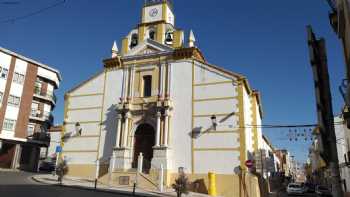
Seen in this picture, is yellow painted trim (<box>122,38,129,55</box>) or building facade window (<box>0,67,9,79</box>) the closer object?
yellow painted trim (<box>122,38,129,55</box>)

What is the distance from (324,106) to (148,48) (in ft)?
73.5

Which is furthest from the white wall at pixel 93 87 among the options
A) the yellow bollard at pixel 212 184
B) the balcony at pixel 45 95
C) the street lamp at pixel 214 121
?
the balcony at pixel 45 95

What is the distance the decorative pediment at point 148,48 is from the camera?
2472 centimetres

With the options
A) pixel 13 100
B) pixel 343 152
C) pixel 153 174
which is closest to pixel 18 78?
pixel 13 100

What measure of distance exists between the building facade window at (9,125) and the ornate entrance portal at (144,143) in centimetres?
1846

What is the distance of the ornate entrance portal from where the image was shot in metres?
23.0

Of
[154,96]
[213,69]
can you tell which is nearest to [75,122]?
[154,96]

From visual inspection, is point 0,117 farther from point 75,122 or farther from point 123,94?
point 123,94

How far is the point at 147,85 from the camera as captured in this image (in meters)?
24.9

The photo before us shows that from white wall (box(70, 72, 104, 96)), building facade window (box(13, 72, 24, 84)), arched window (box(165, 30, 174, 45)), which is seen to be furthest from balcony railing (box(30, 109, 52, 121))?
arched window (box(165, 30, 174, 45))

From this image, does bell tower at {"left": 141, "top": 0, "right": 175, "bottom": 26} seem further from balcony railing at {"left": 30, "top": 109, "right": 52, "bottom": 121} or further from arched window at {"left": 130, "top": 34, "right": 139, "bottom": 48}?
balcony railing at {"left": 30, "top": 109, "right": 52, "bottom": 121}

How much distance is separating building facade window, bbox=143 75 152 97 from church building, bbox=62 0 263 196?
78 mm

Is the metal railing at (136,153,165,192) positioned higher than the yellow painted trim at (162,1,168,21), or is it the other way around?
the yellow painted trim at (162,1,168,21)

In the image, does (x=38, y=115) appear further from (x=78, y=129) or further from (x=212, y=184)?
(x=212, y=184)
